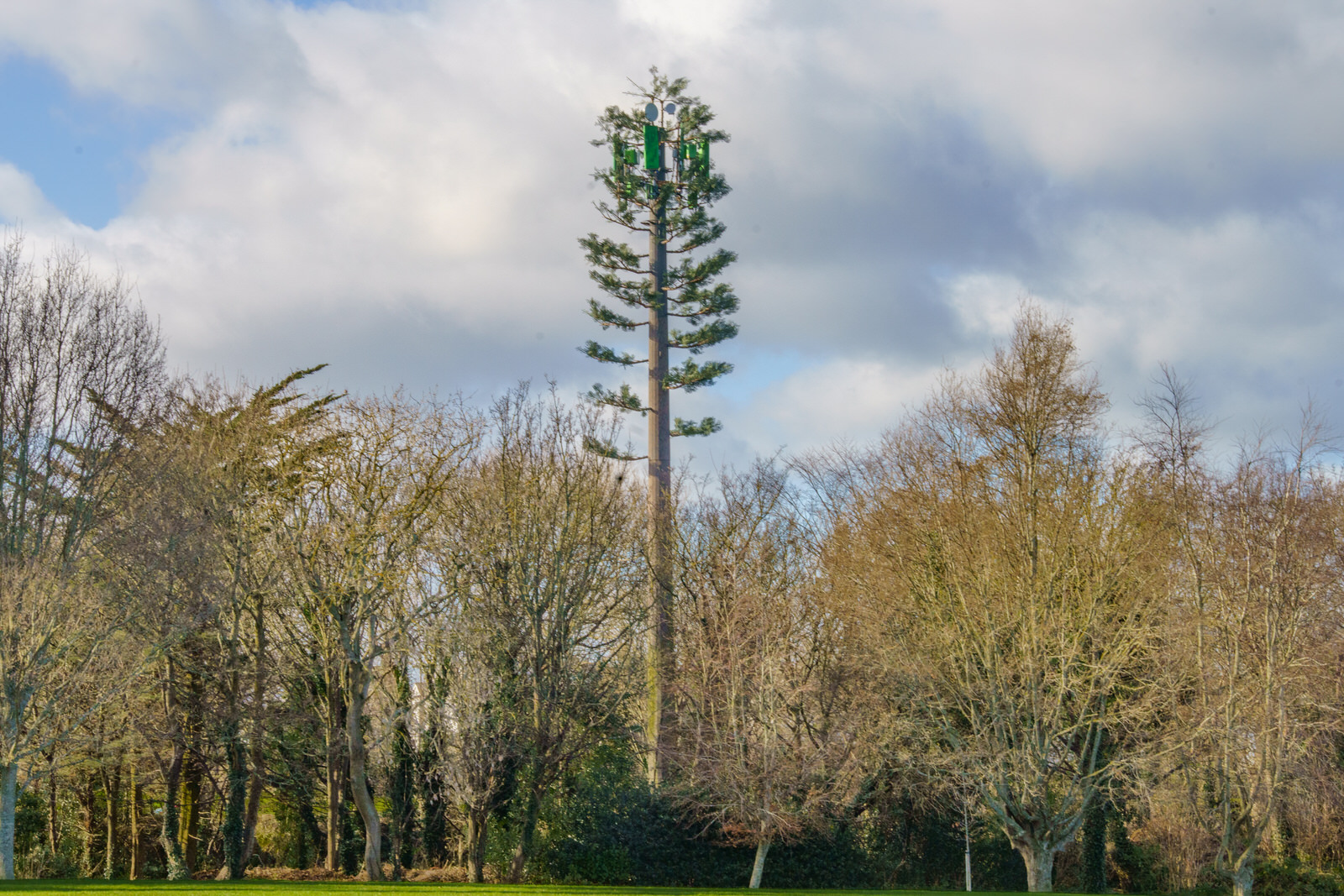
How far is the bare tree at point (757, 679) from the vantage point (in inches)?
725

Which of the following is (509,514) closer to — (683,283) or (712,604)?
(712,604)

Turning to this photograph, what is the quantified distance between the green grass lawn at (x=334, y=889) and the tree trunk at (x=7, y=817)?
117 inches

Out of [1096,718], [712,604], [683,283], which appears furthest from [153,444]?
[1096,718]

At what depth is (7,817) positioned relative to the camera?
18.4m

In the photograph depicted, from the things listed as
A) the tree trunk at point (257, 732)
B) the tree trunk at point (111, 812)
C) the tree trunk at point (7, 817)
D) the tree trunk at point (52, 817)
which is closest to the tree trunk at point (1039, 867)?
the tree trunk at point (257, 732)

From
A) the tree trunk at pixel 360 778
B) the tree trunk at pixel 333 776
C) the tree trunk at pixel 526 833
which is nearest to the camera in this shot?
the tree trunk at pixel 526 833

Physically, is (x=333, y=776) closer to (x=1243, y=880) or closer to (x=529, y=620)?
(x=529, y=620)

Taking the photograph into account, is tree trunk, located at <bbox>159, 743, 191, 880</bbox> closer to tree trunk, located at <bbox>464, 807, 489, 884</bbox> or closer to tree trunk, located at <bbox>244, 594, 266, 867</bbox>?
tree trunk, located at <bbox>244, 594, 266, 867</bbox>

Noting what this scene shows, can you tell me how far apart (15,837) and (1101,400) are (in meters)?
26.6

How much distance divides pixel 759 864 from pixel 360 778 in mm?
7695

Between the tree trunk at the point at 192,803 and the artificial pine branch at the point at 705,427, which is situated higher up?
the artificial pine branch at the point at 705,427

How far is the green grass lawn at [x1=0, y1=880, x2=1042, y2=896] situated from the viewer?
1413cm

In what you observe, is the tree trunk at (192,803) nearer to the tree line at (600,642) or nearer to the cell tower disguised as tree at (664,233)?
the tree line at (600,642)

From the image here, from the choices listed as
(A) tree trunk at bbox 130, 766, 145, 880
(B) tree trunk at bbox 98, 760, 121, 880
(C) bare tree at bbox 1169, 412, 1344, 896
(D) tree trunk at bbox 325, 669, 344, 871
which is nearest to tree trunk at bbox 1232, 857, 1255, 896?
(C) bare tree at bbox 1169, 412, 1344, 896
